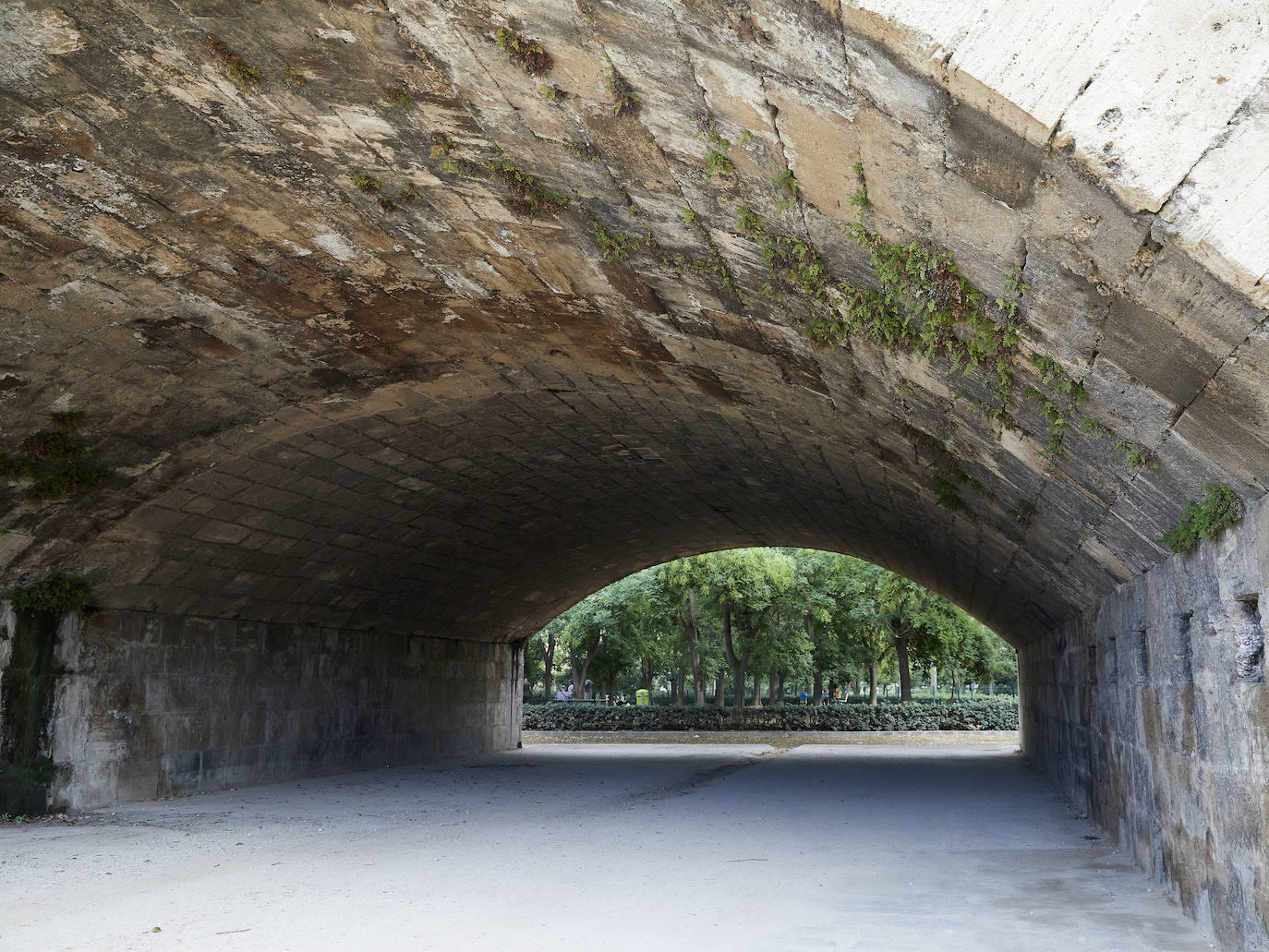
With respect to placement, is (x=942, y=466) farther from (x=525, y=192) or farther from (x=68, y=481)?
(x=68, y=481)

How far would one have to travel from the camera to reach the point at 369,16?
4.69 metres

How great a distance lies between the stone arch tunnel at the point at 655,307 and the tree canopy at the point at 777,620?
20567 mm

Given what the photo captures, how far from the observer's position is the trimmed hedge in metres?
34.0

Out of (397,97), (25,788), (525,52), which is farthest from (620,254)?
(25,788)

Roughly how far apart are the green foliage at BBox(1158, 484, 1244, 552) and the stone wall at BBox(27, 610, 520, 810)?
34.4 feet

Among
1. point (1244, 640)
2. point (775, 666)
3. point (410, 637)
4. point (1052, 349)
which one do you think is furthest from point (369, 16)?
point (775, 666)

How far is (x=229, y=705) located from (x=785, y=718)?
2366cm

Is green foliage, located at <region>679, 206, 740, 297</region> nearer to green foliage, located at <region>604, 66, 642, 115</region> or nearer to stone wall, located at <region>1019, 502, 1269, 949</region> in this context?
green foliage, located at <region>604, 66, 642, 115</region>

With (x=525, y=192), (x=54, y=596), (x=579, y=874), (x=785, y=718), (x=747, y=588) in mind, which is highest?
(x=525, y=192)

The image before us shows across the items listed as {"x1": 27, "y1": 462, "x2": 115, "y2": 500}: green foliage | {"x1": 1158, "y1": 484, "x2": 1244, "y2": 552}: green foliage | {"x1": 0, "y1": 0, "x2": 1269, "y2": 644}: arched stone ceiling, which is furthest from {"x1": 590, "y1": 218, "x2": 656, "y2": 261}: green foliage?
{"x1": 27, "y1": 462, "x2": 115, "y2": 500}: green foliage

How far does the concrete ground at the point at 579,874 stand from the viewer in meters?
5.75

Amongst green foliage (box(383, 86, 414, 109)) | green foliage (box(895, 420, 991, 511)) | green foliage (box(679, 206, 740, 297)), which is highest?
green foliage (box(383, 86, 414, 109))

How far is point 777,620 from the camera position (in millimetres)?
36188

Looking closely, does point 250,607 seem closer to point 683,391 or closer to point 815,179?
point 683,391
